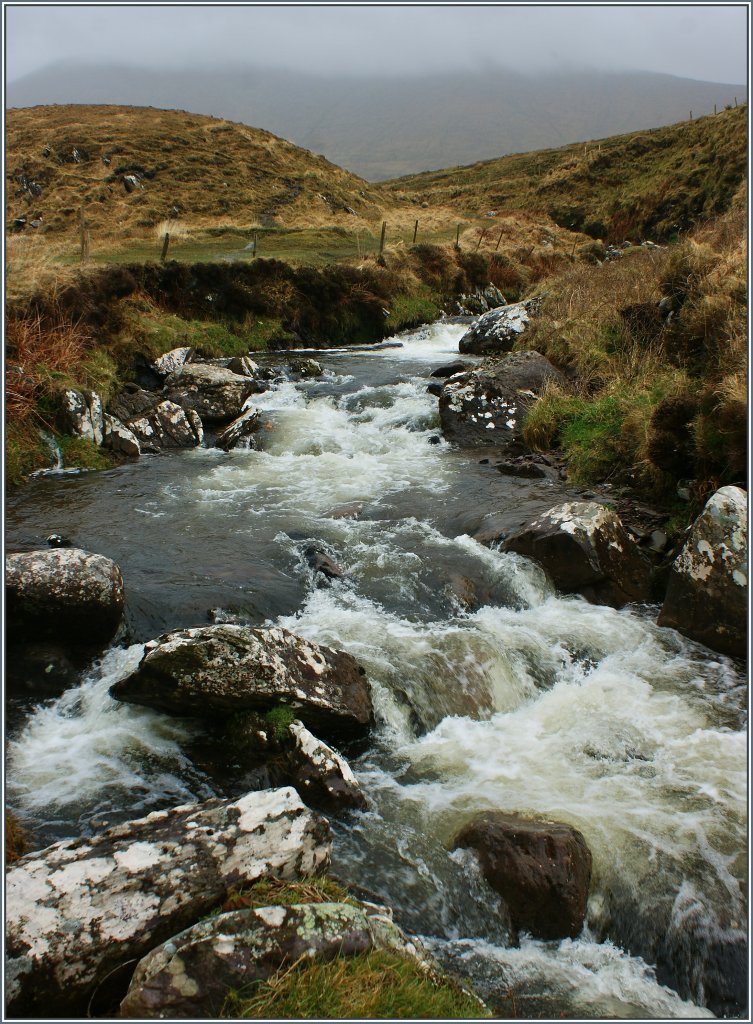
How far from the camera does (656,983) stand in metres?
4.74

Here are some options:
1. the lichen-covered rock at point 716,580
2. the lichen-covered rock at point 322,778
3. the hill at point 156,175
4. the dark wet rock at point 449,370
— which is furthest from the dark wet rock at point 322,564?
the hill at point 156,175

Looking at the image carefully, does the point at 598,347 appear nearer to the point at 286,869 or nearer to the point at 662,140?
the point at 286,869

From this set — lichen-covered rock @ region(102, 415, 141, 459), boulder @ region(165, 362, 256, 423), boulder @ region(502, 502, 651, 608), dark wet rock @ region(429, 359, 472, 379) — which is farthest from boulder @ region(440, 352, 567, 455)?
lichen-covered rock @ region(102, 415, 141, 459)

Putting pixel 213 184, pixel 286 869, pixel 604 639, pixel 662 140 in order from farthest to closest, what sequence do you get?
pixel 662 140 → pixel 213 184 → pixel 604 639 → pixel 286 869

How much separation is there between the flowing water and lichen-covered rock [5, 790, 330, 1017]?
0.97 m

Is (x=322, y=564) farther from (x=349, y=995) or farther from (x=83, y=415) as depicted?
(x=83, y=415)

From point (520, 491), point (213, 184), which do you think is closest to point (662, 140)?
point (213, 184)

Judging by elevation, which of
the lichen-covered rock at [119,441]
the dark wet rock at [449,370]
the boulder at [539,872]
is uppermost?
the dark wet rock at [449,370]

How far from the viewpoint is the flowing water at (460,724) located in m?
4.99

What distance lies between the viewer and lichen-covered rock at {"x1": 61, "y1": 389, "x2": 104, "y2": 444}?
13.8m

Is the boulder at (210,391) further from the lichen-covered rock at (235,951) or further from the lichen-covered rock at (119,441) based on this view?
the lichen-covered rock at (235,951)

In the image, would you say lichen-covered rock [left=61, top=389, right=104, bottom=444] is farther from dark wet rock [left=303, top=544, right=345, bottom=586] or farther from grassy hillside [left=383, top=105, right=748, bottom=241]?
grassy hillside [left=383, top=105, right=748, bottom=241]

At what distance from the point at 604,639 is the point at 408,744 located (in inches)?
120

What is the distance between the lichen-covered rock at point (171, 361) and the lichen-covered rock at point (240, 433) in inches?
126
